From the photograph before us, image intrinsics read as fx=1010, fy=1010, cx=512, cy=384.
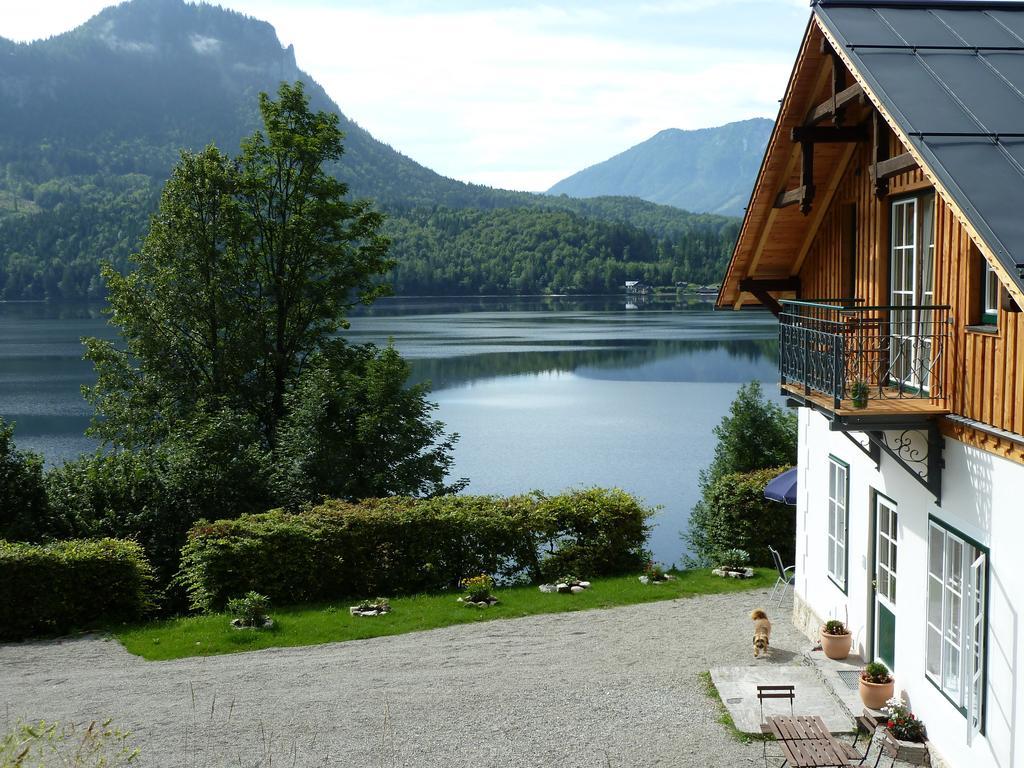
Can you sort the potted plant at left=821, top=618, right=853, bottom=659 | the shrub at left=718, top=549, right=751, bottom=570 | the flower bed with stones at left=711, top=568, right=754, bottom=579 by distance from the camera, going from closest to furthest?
the potted plant at left=821, top=618, right=853, bottom=659, the flower bed with stones at left=711, top=568, right=754, bottom=579, the shrub at left=718, top=549, right=751, bottom=570

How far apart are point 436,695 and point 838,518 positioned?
5.16 m

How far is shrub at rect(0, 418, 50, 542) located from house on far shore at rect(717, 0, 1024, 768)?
1327cm

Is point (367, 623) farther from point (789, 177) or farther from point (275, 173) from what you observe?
point (275, 173)

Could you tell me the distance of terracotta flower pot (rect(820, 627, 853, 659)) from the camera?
11430mm

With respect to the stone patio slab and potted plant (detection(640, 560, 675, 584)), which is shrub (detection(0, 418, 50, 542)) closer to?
potted plant (detection(640, 560, 675, 584))

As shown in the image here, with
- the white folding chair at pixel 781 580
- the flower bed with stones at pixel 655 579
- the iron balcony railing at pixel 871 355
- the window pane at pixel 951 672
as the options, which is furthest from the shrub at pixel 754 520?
the window pane at pixel 951 672

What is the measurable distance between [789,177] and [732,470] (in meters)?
14.8

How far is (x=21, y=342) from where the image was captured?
236 feet

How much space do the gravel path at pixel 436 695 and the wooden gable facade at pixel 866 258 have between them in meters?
3.87

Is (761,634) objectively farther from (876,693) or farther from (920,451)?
(920,451)

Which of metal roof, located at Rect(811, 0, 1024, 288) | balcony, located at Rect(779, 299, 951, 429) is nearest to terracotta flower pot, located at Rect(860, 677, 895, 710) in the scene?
balcony, located at Rect(779, 299, 951, 429)

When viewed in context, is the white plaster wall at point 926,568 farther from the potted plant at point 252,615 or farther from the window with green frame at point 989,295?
the potted plant at point 252,615

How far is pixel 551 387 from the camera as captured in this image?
57.5m

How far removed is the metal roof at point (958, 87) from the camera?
6473mm
